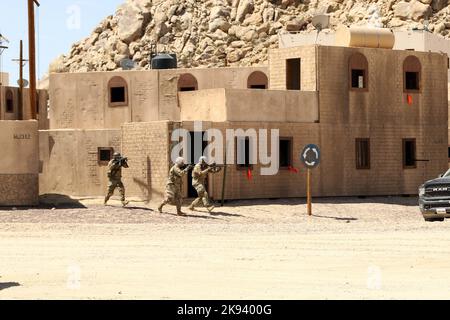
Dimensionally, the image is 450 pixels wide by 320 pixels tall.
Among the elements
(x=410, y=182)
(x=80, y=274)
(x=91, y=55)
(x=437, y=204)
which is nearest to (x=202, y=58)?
(x=91, y=55)

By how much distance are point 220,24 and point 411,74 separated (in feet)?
189

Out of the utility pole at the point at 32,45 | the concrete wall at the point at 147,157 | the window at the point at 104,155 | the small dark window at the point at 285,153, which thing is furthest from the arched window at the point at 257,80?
the utility pole at the point at 32,45

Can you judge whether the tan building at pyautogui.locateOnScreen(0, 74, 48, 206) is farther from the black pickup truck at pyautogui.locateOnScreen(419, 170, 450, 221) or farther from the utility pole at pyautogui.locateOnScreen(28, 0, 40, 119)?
the black pickup truck at pyautogui.locateOnScreen(419, 170, 450, 221)

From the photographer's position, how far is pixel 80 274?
16391mm

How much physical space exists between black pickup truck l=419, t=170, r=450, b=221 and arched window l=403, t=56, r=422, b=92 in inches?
516

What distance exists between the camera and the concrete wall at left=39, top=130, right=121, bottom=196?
1583 inches

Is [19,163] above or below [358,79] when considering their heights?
below

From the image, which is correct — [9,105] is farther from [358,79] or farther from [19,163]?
[19,163]

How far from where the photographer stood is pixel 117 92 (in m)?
44.3

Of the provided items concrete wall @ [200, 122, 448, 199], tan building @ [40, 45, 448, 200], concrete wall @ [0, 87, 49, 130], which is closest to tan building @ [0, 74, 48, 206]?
tan building @ [40, 45, 448, 200]

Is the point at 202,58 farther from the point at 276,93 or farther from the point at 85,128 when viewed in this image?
the point at 276,93

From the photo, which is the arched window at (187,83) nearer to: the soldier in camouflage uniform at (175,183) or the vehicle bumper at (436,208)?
the soldier in camouflage uniform at (175,183)

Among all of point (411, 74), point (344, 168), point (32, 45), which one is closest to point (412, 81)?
point (411, 74)

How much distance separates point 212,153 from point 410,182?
8.89 metres
